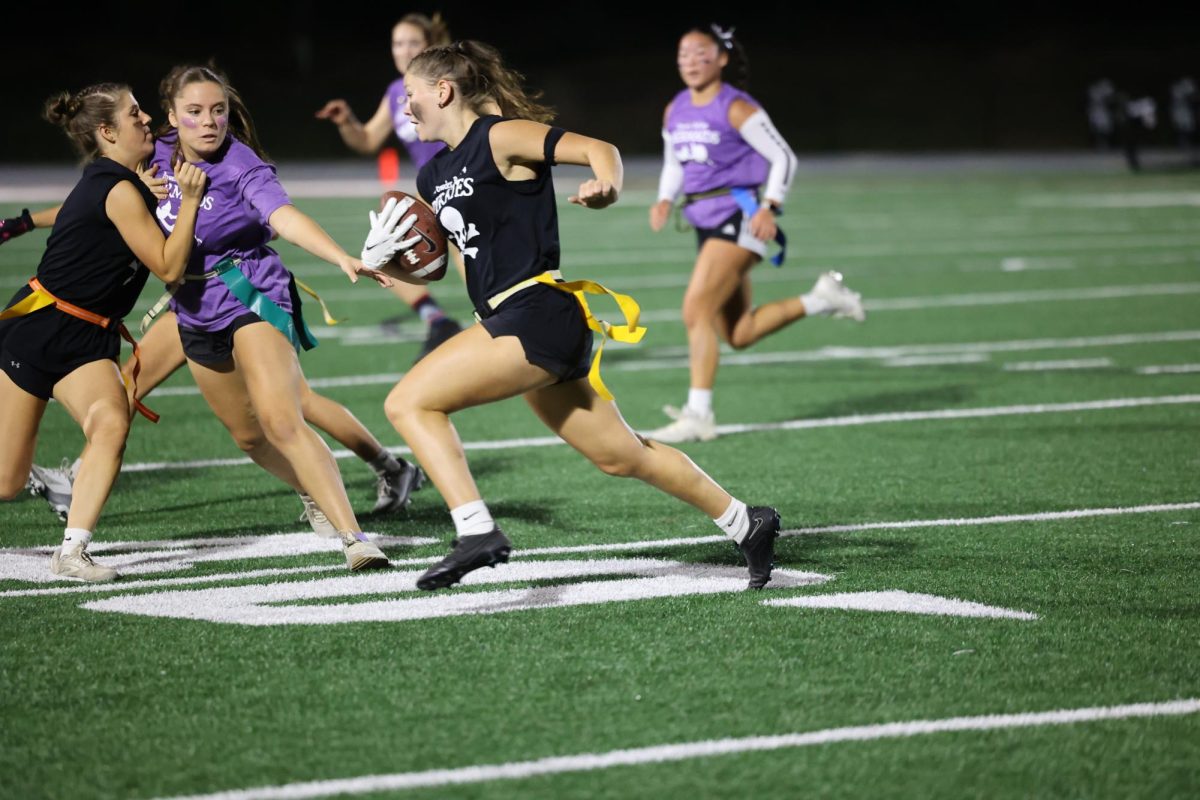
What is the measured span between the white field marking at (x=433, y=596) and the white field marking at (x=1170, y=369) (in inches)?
231

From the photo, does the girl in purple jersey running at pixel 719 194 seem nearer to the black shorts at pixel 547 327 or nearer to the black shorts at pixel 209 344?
the black shorts at pixel 209 344

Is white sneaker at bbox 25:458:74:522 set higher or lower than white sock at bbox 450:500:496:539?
lower

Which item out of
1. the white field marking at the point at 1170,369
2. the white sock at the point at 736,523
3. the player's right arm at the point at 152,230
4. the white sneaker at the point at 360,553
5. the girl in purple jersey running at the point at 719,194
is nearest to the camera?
the white sock at the point at 736,523

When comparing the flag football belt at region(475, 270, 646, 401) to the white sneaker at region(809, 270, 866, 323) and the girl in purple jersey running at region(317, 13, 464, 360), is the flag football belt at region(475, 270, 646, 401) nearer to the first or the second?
the girl in purple jersey running at region(317, 13, 464, 360)

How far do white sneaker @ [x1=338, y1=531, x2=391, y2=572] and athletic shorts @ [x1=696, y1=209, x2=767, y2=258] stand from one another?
162 inches

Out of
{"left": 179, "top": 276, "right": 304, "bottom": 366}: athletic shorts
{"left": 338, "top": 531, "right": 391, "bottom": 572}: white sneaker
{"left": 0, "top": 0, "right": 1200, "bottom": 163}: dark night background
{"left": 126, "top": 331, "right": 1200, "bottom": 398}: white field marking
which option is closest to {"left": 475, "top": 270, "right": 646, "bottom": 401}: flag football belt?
{"left": 338, "top": 531, "right": 391, "bottom": 572}: white sneaker

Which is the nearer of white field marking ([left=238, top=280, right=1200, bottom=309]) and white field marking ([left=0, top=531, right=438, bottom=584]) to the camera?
white field marking ([left=0, top=531, right=438, bottom=584])

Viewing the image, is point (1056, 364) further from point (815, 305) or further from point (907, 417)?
point (907, 417)

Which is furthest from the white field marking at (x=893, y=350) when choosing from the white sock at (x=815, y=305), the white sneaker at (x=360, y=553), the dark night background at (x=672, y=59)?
the dark night background at (x=672, y=59)

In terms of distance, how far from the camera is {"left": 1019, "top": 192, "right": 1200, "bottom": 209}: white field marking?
2717cm

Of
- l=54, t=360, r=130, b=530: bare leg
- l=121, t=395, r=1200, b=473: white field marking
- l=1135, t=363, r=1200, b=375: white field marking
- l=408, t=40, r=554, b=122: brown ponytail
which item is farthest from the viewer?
l=1135, t=363, r=1200, b=375: white field marking

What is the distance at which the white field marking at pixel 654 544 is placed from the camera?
19.2 feet

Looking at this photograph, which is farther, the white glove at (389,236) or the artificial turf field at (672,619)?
the white glove at (389,236)

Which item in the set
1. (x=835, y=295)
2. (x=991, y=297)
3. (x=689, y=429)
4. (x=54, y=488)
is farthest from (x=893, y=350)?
(x=54, y=488)
